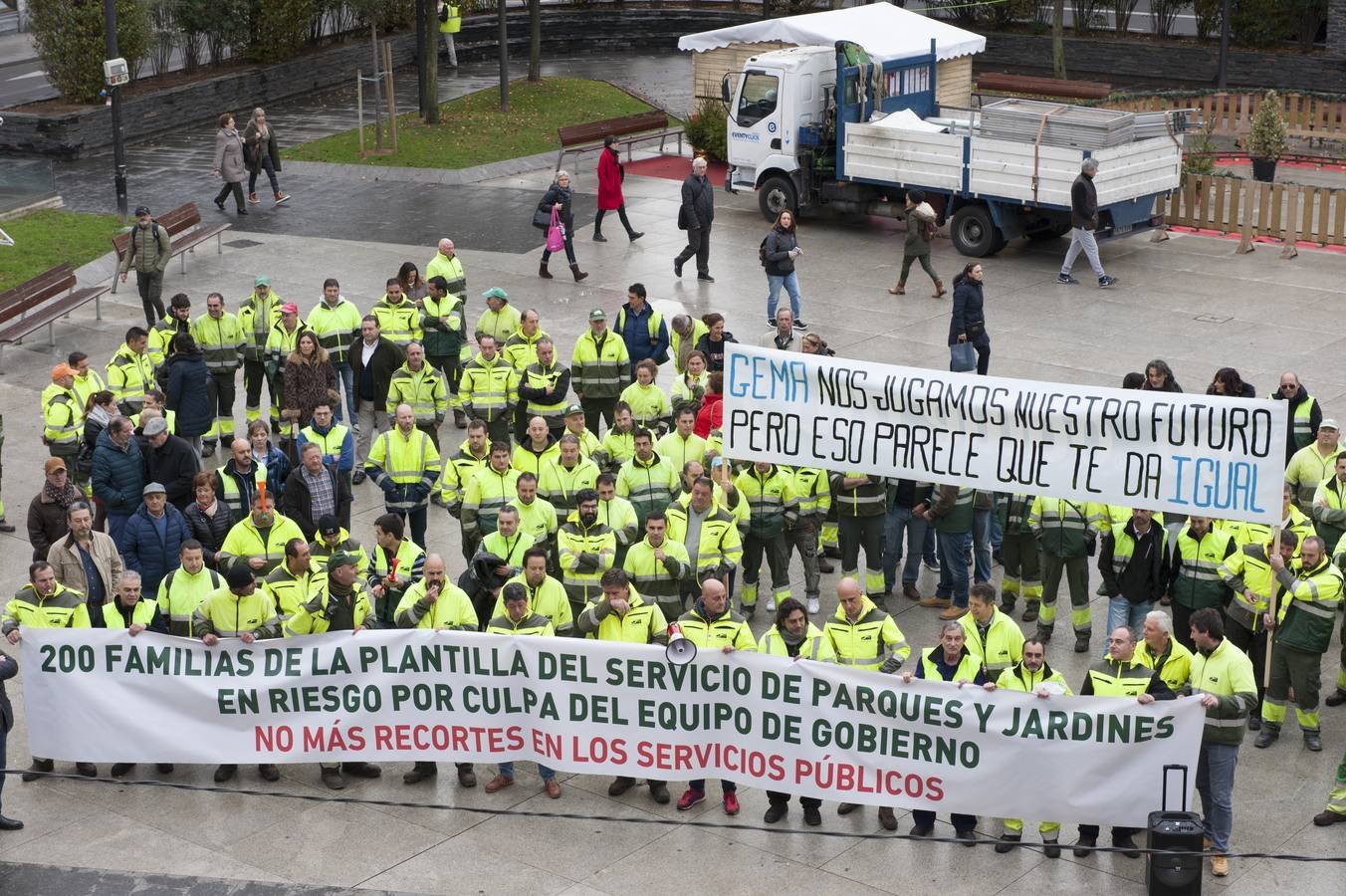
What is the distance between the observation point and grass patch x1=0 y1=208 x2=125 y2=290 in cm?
2517

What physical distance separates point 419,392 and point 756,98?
1356 centimetres

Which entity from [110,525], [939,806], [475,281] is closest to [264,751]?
[110,525]

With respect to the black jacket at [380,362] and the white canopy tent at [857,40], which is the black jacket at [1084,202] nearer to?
the white canopy tent at [857,40]

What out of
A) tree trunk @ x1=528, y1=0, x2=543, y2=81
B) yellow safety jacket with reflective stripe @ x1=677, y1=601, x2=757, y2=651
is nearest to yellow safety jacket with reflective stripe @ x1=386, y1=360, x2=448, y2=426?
yellow safety jacket with reflective stripe @ x1=677, y1=601, x2=757, y2=651

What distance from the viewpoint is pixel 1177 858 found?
400 inches

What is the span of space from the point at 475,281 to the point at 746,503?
11399mm

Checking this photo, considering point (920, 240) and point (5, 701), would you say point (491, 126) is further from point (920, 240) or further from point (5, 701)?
point (5, 701)

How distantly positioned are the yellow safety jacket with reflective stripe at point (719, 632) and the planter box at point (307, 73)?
80.7 ft

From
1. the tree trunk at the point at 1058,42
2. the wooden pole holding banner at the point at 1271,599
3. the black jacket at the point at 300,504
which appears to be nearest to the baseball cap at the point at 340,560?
the black jacket at the point at 300,504

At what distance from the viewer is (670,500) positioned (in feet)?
47.4

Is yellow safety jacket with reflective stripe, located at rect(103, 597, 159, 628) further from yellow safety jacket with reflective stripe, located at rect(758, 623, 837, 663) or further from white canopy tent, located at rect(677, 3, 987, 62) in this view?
white canopy tent, located at rect(677, 3, 987, 62)

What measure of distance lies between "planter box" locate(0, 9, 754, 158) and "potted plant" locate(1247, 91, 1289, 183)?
1778 cm

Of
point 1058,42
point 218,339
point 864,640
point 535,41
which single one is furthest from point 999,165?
point 864,640

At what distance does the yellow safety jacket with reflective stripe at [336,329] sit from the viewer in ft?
59.6
